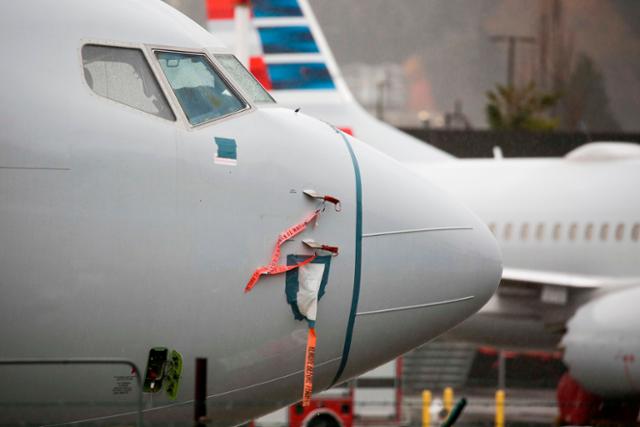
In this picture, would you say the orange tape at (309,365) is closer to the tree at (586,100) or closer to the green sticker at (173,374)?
the green sticker at (173,374)

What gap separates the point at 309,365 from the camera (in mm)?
6613

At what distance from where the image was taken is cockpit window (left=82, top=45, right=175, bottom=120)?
6129 mm

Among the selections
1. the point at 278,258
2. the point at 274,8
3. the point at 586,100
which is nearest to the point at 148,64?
the point at 278,258

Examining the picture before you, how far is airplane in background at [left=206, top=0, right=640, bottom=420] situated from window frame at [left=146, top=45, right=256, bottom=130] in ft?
34.8

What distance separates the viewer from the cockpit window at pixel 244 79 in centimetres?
676

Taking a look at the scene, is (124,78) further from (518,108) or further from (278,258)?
(518,108)

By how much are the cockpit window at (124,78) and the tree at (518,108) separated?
2253 inches

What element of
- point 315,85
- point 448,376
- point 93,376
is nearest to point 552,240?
point 315,85

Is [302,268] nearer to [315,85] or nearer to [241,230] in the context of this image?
[241,230]

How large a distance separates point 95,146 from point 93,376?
3.36 feet

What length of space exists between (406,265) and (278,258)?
27.8 inches

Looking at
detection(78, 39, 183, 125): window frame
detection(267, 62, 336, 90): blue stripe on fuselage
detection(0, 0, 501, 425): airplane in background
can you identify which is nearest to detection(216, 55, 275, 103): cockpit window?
detection(0, 0, 501, 425): airplane in background

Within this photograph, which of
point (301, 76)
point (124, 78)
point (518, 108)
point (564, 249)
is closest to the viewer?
point (124, 78)

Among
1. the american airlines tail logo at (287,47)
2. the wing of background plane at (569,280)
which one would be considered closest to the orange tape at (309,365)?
the wing of background plane at (569,280)
